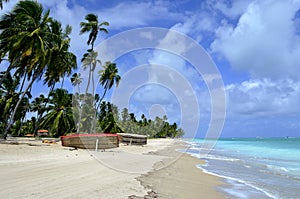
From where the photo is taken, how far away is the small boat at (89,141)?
17.0 metres

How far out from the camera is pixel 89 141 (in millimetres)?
17078

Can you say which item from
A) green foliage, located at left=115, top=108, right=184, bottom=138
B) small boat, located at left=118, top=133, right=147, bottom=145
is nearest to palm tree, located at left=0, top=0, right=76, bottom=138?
small boat, located at left=118, top=133, right=147, bottom=145

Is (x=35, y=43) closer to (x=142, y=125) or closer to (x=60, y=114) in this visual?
(x=60, y=114)

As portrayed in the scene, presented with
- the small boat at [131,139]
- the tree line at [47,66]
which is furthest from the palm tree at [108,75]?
the small boat at [131,139]

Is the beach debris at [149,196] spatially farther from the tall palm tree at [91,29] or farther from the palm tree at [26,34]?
the tall palm tree at [91,29]

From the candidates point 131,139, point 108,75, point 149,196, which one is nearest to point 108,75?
point 108,75

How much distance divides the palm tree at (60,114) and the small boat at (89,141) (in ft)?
53.9

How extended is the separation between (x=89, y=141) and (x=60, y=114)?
18.4m

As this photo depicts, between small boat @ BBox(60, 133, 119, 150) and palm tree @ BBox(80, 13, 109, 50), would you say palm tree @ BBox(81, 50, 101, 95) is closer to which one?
palm tree @ BBox(80, 13, 109, 50)

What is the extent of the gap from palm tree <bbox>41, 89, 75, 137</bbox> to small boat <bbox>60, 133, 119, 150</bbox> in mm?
16414

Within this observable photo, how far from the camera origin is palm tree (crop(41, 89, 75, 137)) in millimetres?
33878

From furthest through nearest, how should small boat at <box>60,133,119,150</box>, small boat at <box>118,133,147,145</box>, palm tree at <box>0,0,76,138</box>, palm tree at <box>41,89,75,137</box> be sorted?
palm tree at <box>41,89,75,137</box>, small boat at <box>118,133,147,145</box>, palm tree at <box>0,0,76,138</box>, small boat at <box>60,133,119,150</box>

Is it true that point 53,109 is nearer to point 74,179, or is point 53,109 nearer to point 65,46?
point 65,46

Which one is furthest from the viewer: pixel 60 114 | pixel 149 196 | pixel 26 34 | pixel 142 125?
pixel 142 125
